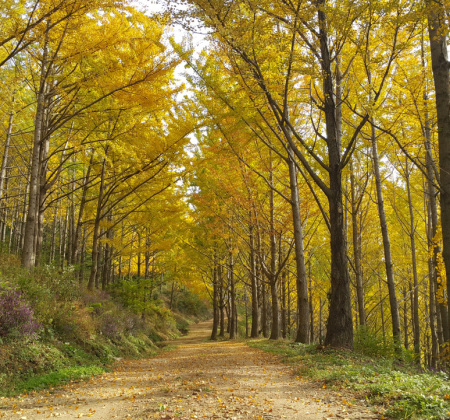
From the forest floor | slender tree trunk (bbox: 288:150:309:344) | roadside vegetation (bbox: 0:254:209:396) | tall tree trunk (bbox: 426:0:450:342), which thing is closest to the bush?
roadside vegetation (bbox: 0:254:209:396)

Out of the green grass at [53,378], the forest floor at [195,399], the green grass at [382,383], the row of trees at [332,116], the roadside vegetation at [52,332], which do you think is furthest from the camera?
the row of trees at [332,116]

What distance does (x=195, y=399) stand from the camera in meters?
4.16

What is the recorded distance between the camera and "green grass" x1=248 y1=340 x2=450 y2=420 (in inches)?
123

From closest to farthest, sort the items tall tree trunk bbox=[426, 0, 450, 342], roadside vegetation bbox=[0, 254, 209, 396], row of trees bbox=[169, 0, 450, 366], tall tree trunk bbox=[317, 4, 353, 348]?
tall tree trunk bbox=[426, 0, 450, 342] → roadside vegetation bbox=[0, 254, 209, 396] → row of trees bbox=[169, 0, 450, 366] → tall tree trunk bbox=[317, 4, 353, 348]

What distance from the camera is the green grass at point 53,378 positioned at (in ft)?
15.4

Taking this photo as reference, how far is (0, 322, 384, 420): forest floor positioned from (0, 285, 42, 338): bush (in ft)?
3.75

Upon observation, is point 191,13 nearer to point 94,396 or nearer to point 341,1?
point 341,1

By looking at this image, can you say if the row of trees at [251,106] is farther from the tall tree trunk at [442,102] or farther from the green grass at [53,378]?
the green grass at [53,378]

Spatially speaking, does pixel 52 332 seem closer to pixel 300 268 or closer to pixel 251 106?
pixel 251 106

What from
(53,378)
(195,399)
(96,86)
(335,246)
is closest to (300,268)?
(335,246)

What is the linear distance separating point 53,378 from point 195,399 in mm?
2599

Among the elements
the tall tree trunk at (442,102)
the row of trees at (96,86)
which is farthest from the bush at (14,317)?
the tall tree trunk at (442,102)

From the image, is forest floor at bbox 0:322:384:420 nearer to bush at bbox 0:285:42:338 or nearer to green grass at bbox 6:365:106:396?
green grass at bbox 6:365:106:396

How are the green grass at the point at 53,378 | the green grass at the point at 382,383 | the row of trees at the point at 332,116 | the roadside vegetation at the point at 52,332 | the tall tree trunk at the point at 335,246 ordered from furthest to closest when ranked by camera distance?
1. the tall tree trunk at the point at 335,246
2. the row of trees at the point at 332,116
3. the roadside vegetation at the point at 52,332
4. the green grass at the point at 53,378
5. the green grass at the point at 382,383
